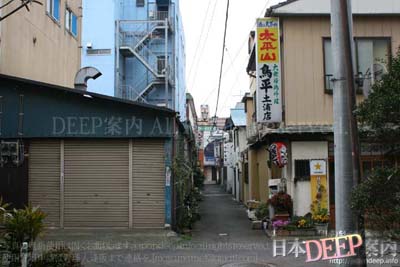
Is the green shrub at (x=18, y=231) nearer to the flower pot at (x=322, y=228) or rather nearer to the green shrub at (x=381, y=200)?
the green shrub at (x=381, y=200)

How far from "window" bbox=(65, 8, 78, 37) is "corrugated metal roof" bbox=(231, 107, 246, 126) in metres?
12.1

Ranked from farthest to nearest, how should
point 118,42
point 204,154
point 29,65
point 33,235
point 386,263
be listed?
point 204,154, point 118,42, point 29,65, point 386,263, point 33,235

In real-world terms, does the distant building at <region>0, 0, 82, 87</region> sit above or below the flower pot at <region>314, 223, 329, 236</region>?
above

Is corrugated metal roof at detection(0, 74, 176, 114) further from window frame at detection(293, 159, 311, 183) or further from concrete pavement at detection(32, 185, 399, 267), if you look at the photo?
window frame at detection(293, 159, 311, 183)

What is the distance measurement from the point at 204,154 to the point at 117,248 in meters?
58.7

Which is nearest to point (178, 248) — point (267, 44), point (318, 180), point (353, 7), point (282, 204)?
point (282, 204)

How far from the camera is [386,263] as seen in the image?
10102 millimetres

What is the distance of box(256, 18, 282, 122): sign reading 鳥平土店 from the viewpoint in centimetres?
1585

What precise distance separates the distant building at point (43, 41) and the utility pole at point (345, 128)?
39.4ft

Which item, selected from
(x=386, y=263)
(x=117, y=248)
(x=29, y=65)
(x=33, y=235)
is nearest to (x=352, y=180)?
(x=386, y=263)

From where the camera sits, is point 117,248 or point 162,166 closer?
point 117,248

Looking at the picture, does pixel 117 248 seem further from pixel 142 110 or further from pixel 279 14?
pixel 279 14

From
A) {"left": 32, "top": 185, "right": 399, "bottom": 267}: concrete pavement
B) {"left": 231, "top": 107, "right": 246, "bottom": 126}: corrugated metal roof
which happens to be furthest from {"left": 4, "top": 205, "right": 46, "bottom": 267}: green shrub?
{"left": 231, "top": 107, "right": 246, "bottom": 126}: corrugated metal roof

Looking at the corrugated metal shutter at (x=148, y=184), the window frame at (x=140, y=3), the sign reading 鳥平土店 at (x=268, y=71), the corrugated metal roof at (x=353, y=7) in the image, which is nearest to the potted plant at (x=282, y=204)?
the sign reading 鳥平土店 at (x=268, y=71)
